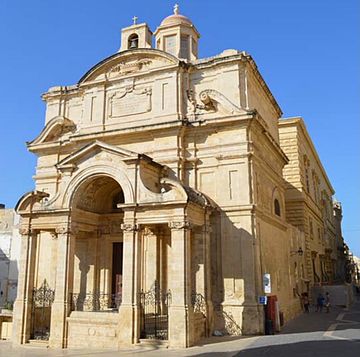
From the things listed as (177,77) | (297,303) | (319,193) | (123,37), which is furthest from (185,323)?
(319,193)

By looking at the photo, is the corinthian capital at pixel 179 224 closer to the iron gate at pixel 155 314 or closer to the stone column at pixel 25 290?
the iron gate at pixel 155 314

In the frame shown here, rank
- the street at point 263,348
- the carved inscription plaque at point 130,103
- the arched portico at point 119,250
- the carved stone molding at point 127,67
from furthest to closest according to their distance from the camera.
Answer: the carved stone molding at point 127,67 → the carved inscription plaque at point 130,103 → the arched portico at point 119,250 → the street at point 263,348

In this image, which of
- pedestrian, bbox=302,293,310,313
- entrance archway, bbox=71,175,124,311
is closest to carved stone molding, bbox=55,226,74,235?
entrance archway, bbox=71,175,124,311

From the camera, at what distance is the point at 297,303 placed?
26.1m

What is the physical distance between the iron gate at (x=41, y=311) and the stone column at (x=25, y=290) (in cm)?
30

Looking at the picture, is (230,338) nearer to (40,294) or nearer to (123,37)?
(40,294)

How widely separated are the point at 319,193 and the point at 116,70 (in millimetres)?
31202

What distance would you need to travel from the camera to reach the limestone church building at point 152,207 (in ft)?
52.0

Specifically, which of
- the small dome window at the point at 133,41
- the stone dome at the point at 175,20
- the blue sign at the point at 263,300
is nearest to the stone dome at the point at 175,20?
the stone dome at the point at 175,20

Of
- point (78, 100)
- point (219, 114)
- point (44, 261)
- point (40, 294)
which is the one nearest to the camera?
point (40, 294)

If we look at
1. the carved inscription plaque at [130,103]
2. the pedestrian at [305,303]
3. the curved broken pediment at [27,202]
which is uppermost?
the carved inscription plaque at [130,103]

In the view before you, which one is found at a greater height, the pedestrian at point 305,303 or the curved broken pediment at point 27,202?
the curved broken pediment at point 27,202

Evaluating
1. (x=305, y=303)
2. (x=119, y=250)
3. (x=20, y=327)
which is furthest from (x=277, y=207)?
(x=20, y=327)

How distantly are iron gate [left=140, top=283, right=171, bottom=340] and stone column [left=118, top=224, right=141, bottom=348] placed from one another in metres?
0.40
